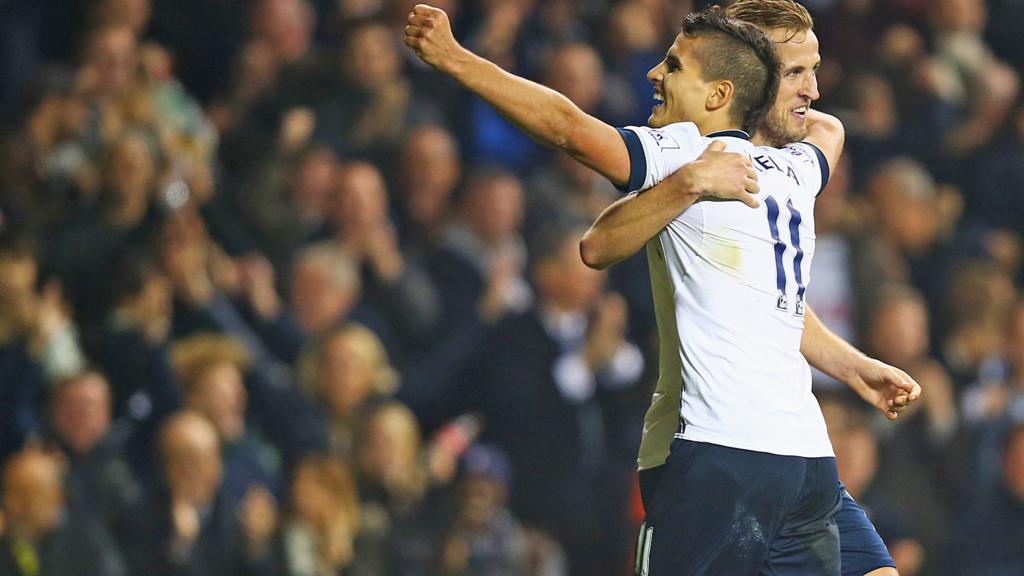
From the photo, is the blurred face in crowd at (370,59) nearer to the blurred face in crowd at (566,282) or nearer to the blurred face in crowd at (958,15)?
the blurred face in crowd at (566,282)

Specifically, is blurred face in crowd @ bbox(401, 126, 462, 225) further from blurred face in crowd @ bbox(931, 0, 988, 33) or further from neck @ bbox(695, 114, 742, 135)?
neck @ bbox(695, 114, 742, 135)

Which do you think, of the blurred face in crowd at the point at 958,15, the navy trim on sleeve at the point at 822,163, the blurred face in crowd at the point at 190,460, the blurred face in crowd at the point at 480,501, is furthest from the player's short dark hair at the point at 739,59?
the blurred face in crowd at the point at 958,15

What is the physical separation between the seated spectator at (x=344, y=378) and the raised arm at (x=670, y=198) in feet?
12.5

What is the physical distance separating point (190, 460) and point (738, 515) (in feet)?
12.8

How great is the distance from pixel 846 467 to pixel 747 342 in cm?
440

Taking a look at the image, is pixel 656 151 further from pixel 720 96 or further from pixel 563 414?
pixel 563 414

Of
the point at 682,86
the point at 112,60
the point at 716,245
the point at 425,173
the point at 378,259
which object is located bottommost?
the point at 378,259

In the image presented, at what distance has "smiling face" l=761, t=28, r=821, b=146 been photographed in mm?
3242

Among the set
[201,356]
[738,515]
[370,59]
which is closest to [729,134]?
[738,515]

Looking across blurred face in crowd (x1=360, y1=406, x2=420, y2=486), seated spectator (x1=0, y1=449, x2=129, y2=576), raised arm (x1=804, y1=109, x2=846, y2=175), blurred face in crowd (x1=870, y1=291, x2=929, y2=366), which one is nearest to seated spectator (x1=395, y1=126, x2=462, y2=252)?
blurred face in crowd (x1=360, y1=406, x2=420, y2=486)

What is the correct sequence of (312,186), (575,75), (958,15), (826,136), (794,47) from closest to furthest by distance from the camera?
(794,47)
(826,136)
(312,186)
(575,75)
(958,15)

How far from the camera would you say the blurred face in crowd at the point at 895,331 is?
7398mm

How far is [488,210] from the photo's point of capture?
7.06 meters

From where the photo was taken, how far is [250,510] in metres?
6.35
